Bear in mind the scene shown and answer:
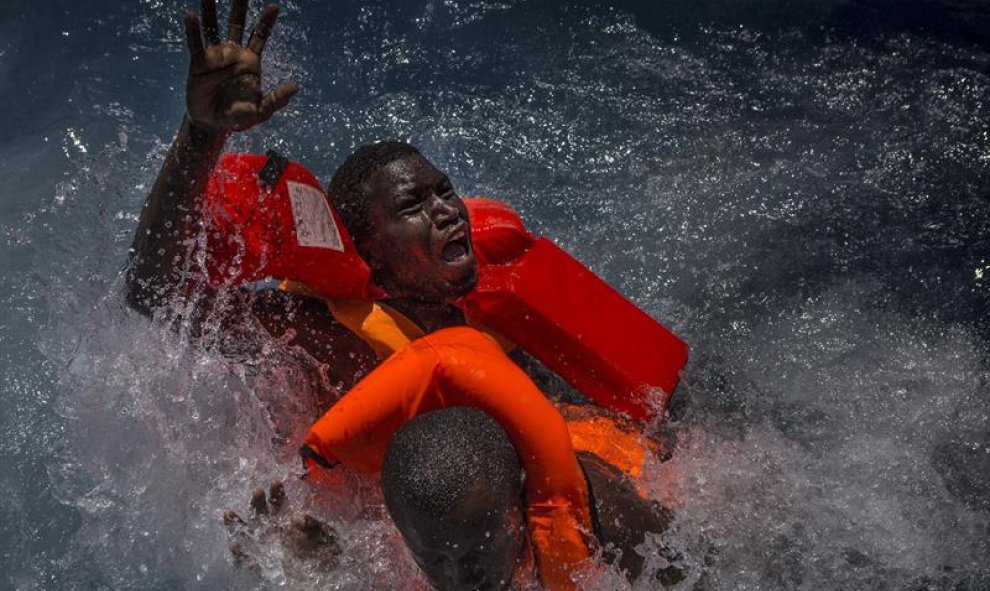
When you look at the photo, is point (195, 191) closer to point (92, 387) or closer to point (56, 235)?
point (92, 387)

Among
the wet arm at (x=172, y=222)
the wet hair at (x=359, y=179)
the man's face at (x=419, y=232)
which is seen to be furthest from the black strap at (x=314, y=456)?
the wet hair at (x=359, y=179)

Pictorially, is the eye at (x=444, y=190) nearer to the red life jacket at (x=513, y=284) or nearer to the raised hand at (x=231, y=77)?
the red life jacket at (x=513, y=284)

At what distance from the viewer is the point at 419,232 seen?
3.00 metres

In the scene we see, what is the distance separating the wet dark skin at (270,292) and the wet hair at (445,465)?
0.12 meters

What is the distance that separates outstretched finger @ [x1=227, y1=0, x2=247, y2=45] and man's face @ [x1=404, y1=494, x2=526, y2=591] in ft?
3.82

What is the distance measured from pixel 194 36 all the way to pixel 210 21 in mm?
86

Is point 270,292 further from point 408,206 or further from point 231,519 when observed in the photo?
point 231,519

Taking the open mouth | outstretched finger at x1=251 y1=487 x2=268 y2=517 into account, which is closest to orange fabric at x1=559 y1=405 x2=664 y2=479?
the open mouth

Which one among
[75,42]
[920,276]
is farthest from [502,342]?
[75,42]

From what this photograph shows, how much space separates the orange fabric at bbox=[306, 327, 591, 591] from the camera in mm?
2475

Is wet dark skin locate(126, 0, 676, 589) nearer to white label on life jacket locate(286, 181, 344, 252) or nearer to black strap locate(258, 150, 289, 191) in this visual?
white label on life jacket locate(286, 181, 344, 252)

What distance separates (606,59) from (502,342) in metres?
1.95

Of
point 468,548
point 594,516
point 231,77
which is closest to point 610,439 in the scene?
point 594,516

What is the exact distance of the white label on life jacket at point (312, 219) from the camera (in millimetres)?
2936
